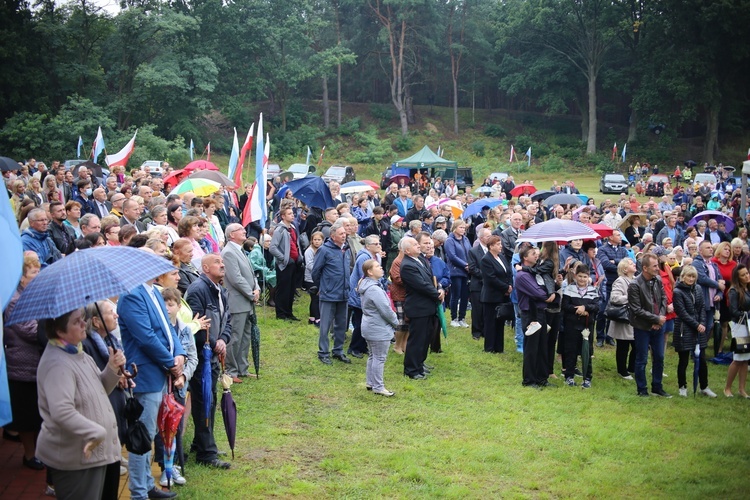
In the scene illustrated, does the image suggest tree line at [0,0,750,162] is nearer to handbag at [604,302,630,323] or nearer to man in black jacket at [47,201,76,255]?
man in black jacket at [47,201,76,255]

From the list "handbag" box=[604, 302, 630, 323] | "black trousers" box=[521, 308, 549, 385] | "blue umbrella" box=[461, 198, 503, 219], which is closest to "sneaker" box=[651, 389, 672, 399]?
"handbag" box=[604, 302, 630, 323]

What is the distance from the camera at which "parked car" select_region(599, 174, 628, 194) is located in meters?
41.9

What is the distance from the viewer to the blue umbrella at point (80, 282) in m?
4.39

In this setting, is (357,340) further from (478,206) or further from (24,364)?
(478,206)

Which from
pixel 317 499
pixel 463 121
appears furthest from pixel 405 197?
pixel 463 121

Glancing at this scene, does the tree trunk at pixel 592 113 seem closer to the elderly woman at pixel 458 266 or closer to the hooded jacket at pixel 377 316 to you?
the elderly woman at pixel 458 266

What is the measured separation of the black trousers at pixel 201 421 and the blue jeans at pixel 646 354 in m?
5.94

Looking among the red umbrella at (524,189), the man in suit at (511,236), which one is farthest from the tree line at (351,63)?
the man in suit at (511,236)

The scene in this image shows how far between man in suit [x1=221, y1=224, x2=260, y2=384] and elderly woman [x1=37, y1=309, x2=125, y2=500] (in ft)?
15.4

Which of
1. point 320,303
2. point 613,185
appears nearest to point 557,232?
Answer: point 320,303

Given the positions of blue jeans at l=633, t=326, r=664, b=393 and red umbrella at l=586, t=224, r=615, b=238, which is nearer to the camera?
blue jeans at l=633, t=326, r=664, b=393

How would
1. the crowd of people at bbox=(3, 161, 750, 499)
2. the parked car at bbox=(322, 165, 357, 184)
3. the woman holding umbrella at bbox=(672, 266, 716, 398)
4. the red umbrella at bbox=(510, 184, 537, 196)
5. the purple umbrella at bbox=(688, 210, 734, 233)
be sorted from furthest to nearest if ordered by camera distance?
the parked car at bbox=(322, 165, 357, 184) < the red umbrella at bbox=(510, 184, 537, 196) < the purple umbrella at bbox=(688, 210, 734, 233) < the woman holding umbrella at bbox=(672, 266, 716, 398) < the crowd of people at bbox=(3, 161, 750, 499)

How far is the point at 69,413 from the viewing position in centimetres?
448

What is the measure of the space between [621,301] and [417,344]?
2978mm
